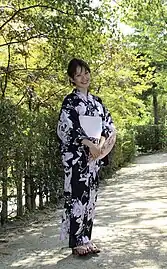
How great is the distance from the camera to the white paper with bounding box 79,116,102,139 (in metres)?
3.42

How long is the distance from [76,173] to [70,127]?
36cm

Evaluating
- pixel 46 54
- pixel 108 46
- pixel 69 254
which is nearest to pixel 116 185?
pixel 108 46

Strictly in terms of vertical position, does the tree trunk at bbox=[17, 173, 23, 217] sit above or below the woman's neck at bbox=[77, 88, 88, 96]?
below

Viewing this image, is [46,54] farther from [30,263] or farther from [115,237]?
[30,263]

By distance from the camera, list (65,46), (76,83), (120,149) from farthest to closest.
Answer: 1. (120,149)
2. (65,46)
3. (76,83)

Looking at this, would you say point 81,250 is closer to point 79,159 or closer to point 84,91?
point 79,159

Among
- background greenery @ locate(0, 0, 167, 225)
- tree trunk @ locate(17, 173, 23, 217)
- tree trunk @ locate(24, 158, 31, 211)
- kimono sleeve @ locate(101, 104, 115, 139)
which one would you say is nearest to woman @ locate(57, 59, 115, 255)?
kimono sleeve @ locate(101, 104, 115, 139)

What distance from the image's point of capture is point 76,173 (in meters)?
3.38

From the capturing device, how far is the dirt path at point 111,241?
323 centimetres

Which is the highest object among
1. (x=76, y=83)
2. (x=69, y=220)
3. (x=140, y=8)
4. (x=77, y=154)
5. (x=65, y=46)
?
(x=140, y=8)

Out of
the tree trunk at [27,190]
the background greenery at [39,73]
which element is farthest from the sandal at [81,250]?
the tree trunk at [27,190]

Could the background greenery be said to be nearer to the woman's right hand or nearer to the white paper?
the white paper

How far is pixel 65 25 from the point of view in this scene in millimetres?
4629

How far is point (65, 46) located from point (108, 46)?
4049mm
